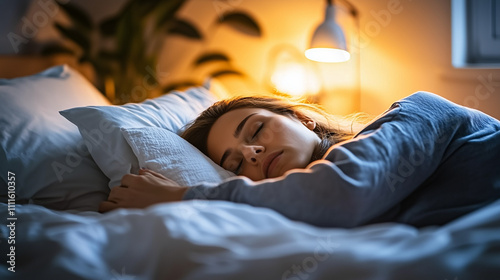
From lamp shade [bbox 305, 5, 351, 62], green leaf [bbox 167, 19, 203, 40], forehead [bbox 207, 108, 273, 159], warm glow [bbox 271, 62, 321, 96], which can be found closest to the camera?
forehead [bbox 207, 108, 273, 159]

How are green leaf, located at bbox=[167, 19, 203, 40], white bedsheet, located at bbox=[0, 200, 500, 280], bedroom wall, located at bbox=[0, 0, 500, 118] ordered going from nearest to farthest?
white bedsheet, located at bbox=[0, 200, 500, 280], bedroom wall, located at bbox=[0, 0, 500, 118], green leaf, located at bbox=[167, 19, 203, 40]

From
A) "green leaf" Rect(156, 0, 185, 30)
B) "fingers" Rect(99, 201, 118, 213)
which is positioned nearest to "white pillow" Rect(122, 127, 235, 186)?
"fingers" Rect(99, 201, 118, 213)

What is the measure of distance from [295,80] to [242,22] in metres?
0.44

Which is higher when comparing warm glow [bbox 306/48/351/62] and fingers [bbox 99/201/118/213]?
warm glow [bbox 306/48/351/62]

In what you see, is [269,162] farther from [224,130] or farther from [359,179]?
[359,179]

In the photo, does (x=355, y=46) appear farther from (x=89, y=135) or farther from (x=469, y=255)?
(x=469, y=255)

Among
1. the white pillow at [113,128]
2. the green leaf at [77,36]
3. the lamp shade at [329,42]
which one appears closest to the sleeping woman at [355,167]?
the white pillow at [113,128]

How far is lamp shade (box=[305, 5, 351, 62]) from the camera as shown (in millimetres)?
1754

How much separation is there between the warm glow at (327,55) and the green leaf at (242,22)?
0.44 metres

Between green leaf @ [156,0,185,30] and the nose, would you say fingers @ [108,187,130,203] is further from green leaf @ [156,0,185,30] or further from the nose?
green leaf @ [156,0,185,30]

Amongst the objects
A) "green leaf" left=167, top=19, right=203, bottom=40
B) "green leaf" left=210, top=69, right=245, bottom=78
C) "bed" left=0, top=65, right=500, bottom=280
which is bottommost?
"bed" left=0, top=65, right=500, bottom=280

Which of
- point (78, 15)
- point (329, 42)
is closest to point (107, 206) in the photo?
point (329, 42)

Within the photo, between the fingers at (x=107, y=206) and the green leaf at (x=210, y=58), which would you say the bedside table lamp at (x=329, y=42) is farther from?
the fingers at (x=107, y=206)

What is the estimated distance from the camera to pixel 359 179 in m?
0.73
